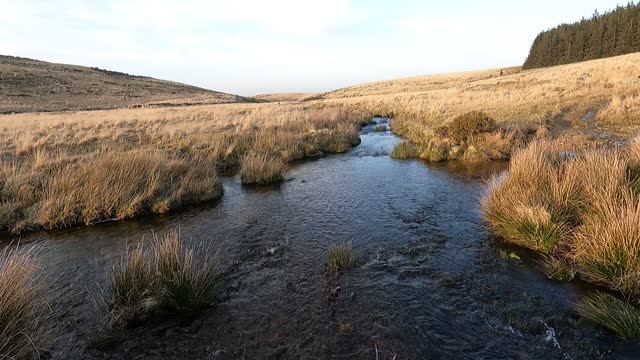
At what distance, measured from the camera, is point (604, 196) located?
6.29 meters

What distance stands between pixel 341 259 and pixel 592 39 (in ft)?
324

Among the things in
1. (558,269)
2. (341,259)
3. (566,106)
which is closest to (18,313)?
(341,259)

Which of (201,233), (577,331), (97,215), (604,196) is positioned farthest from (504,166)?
(97,215)

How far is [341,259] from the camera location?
6.45 meters

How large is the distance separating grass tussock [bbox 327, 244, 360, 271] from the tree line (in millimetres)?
89380

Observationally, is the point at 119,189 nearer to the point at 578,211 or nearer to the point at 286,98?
the point at 578,211

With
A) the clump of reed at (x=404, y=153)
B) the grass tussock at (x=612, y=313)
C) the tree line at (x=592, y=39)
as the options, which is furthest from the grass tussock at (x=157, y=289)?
the tree line at (x=592, y=39)

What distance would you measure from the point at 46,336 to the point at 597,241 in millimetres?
7313

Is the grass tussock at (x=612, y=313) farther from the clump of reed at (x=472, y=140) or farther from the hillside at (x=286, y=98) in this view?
the hillside at (x=286, y=98)

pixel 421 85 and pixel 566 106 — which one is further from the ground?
pixel 566 106

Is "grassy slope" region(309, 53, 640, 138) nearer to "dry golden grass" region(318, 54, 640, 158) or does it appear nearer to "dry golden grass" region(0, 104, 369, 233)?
"dry golden grass" region(318, 54, 640, 158)

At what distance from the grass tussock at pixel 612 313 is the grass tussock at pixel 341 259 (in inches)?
128

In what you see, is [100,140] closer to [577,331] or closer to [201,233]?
[201,233]

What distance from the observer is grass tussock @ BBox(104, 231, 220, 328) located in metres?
4.93
